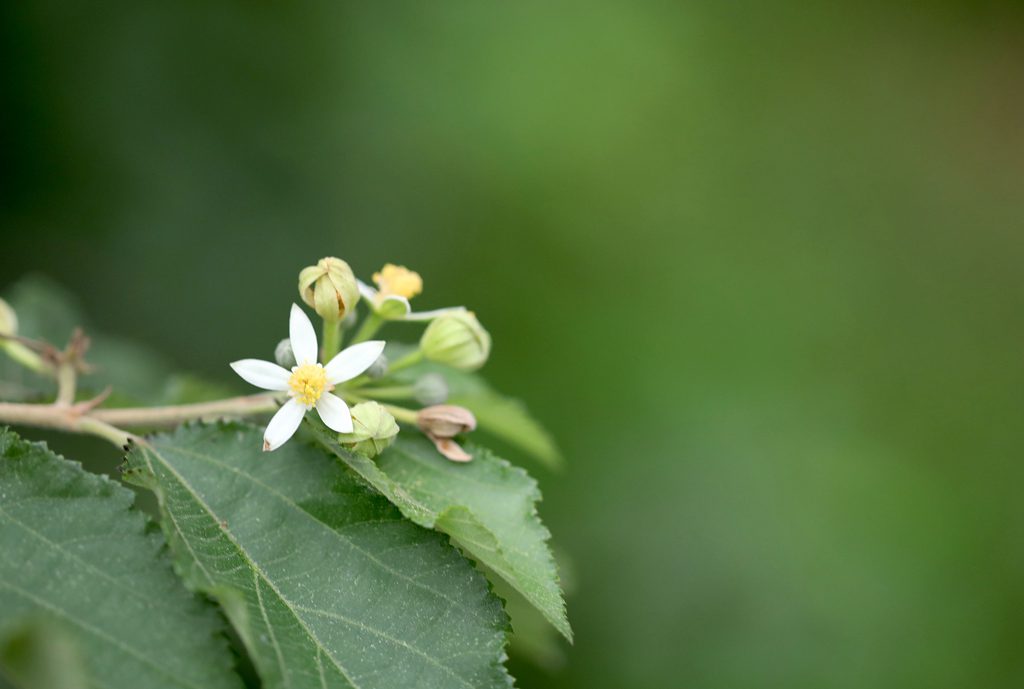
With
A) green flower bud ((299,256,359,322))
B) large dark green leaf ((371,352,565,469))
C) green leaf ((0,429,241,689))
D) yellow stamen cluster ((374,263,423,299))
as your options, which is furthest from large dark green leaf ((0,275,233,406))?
green leaf ((0,429,241,689))

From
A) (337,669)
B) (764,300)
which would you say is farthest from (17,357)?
(764,300)

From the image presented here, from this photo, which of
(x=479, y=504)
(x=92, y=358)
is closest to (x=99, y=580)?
→ (x=479, y=504)

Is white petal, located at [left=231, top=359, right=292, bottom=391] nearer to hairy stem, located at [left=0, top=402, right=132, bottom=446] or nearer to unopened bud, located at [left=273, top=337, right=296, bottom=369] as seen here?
unopened bud, located at [left=273, top=337, right=296, bottom=369]

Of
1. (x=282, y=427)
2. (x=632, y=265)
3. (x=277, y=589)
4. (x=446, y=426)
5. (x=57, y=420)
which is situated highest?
(x=632, y=265)

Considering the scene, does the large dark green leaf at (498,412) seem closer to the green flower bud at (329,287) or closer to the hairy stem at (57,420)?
the green flower bud at (329,287)

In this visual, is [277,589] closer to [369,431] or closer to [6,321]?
[369,431]

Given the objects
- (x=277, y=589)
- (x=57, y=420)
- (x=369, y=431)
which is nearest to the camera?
(x=277, y=589)

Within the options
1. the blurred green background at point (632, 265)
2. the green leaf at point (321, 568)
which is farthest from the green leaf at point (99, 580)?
the blurred green background at point (632, 265)
